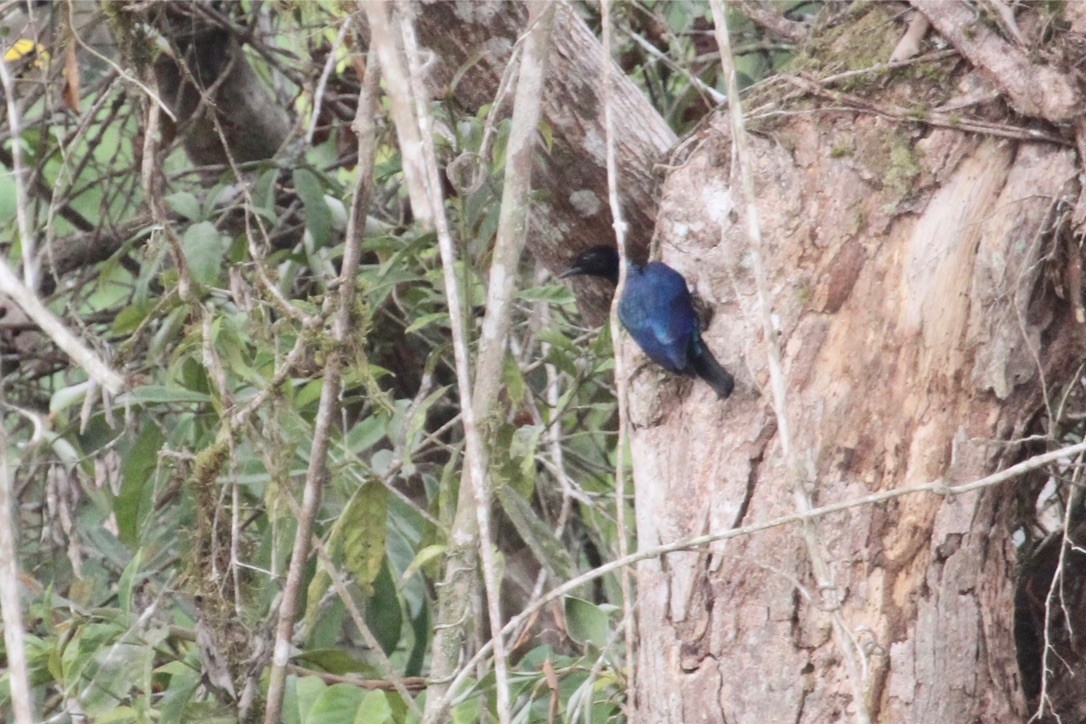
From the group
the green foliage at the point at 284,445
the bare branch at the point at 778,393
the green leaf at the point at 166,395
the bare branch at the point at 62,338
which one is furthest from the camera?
the green leaf at the point at 166,395

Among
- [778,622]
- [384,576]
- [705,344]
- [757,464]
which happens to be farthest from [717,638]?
[384,576]

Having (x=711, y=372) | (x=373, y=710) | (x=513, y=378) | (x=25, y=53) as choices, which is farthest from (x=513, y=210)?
(x=25, y=53)

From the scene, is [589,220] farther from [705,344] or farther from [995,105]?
[995,105]

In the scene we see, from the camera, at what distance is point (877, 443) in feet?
8.04

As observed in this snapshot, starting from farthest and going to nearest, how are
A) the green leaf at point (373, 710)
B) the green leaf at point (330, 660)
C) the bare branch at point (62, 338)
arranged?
the green leaf at point (330, 660), the green leaf at point (373, 710), the bare branch at point (62, 338)

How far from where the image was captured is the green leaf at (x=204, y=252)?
352 cm

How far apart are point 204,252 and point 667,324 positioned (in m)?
1.52

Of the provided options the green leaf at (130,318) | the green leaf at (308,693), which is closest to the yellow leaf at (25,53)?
the green leaf at (130,318)

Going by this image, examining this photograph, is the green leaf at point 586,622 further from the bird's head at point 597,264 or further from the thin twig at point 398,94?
the thin twig at point 398,94

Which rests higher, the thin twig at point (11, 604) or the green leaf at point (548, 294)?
the green leaf at point (548, 294)

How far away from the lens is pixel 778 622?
2406mm

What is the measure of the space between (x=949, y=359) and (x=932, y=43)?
69 centimetres

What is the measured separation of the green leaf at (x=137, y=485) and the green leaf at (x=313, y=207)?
0.79 metres

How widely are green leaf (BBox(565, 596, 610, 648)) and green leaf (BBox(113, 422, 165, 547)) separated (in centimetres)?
114
